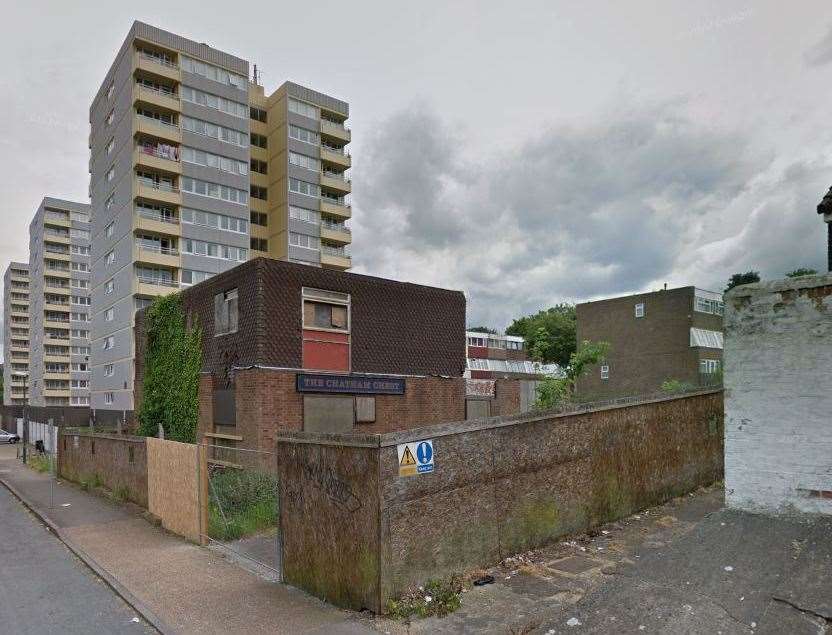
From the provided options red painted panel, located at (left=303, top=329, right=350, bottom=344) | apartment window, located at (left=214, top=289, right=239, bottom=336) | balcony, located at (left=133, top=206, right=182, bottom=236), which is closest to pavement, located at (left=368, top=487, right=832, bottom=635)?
red painted panel, located at (left=303, top=329, right=350, bottom=344)

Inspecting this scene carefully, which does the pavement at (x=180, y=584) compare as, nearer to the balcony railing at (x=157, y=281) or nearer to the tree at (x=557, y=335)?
the balcony railing at (x=157, y=281)

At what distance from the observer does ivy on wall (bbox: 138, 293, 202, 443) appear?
64.7ft

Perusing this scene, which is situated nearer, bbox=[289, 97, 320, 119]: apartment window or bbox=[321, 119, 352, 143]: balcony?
bbox=[289, 97, 320, 119]: apartment window

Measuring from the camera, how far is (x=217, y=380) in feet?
60.9

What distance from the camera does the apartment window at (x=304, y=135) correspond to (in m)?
52.8

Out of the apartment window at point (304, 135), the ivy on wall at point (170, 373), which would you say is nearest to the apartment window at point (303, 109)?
the apartment window at point (304, 135)

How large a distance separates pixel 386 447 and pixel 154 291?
137ft

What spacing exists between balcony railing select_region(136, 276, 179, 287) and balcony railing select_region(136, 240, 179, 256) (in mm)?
1944

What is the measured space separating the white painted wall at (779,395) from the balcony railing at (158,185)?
43.2 metres

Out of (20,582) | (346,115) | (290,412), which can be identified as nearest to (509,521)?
(20,582)

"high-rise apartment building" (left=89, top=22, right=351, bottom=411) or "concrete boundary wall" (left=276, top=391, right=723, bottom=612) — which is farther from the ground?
"high-rise apartment building" (left=89, top=22, right=351, bottom=411)

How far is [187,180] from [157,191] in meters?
2.53

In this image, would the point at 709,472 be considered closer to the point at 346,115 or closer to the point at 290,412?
the point at 290,412

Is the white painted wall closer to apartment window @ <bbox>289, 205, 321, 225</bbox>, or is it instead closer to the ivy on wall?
the ivy on wall
